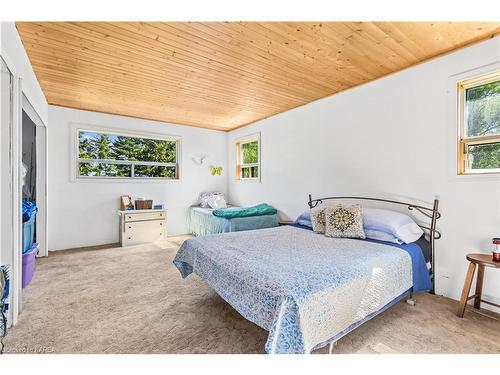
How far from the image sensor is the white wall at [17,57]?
1823 millimetres

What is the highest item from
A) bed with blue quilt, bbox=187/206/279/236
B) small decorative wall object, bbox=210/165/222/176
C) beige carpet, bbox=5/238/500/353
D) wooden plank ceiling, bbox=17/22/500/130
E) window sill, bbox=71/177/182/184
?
wooden plank ceiling, bbox=17/22/500/130

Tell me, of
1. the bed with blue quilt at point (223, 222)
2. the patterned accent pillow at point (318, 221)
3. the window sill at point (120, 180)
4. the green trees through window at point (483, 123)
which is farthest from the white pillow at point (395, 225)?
the window sill at point (120, 180)

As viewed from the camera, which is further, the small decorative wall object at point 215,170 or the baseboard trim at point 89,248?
the small decorative wall object at point 215,170

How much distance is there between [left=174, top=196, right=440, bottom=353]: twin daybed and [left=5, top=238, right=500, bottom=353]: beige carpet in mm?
199

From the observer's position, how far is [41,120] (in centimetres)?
351

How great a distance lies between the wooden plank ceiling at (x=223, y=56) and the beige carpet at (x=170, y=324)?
2479 mm

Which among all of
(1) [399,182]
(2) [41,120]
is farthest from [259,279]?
(2) [41,120]

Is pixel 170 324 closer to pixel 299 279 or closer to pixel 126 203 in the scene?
pixel 299 279

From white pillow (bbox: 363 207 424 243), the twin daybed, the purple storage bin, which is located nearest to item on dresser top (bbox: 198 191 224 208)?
the twin daybed

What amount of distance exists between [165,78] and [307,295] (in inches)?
116

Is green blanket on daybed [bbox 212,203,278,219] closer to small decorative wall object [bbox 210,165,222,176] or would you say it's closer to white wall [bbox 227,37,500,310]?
white wall [bbox 227,37,500,310]

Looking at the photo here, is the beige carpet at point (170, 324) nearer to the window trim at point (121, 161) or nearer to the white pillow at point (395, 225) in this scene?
the white pillow at point (395, 225)

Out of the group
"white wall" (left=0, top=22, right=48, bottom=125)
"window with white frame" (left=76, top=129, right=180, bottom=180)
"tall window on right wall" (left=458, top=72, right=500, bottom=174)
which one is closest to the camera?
"white wall" (left=0, top=22, right=48, bottom=125)

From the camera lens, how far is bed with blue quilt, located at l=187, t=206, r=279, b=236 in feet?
13.7
